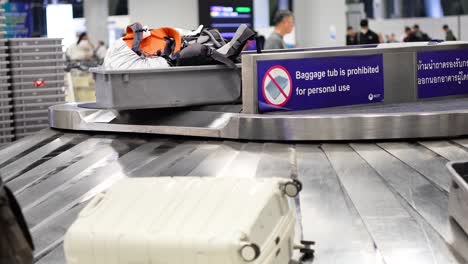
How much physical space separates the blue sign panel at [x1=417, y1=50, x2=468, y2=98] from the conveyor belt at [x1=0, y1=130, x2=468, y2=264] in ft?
4.56

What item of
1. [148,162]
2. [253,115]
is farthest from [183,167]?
[253,115]

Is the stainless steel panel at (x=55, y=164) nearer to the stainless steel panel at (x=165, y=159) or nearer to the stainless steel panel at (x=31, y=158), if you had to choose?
the stainless steel panel at (x=31, y=158)

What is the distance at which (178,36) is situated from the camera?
7.37m

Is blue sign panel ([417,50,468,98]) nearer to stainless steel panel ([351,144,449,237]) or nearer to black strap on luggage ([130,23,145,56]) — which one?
stainless steel panel ([351,144,449,237])

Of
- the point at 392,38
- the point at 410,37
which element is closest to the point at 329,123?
the point at 410,37

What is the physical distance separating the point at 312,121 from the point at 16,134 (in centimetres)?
408

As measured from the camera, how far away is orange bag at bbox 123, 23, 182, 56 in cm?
715

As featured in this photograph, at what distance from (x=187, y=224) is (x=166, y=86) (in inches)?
166

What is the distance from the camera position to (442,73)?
768 centimetres

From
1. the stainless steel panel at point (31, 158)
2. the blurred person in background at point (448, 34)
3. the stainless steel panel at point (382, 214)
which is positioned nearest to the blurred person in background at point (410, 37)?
the blurred person in background at point (448, 34)

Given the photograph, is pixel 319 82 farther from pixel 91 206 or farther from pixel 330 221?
pixel 91 206

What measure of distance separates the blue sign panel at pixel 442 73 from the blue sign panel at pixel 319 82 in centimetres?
53

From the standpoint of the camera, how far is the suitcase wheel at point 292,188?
3.18 m

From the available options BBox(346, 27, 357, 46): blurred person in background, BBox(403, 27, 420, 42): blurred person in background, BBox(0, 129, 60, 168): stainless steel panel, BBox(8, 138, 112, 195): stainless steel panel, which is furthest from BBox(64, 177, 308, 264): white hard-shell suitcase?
BBox(403, 27, 420, 42): blurred person in background
